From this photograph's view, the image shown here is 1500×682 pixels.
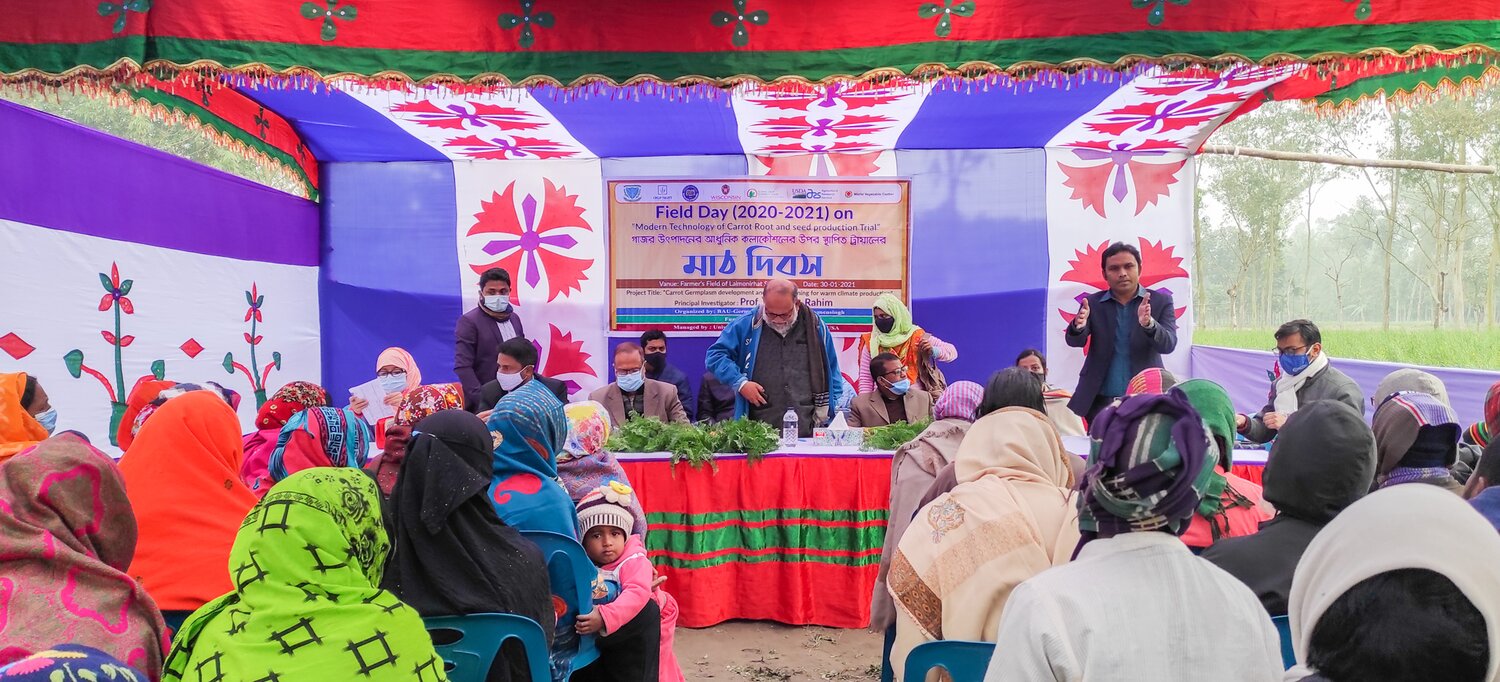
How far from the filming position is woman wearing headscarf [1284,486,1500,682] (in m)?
1.03

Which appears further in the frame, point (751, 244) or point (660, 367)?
point (751, 244)

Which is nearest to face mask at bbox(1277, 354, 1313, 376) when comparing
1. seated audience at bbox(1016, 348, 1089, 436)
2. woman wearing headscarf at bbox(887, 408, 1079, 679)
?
seated audience at bbox(1016, 348, 1089, 436)

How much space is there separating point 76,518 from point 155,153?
15.2ft

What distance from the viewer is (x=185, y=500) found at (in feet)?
7.54

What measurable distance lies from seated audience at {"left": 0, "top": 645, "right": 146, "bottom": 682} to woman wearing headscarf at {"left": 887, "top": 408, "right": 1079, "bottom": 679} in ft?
4.73

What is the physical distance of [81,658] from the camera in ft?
3.35

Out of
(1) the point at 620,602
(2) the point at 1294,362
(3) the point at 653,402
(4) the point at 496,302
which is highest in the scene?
→ (4) the point at 496,302

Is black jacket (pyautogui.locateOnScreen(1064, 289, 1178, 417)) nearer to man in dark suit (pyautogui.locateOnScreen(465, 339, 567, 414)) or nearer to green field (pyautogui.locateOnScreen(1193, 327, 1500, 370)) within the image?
man in dark suit (pyautogui.locateOnScreen(465, 339, 567, 414))

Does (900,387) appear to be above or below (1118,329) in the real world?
below

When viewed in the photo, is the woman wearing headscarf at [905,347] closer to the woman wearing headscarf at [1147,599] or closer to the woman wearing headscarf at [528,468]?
the woman wearing headscarf at [528,468]

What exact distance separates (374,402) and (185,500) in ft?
9.87

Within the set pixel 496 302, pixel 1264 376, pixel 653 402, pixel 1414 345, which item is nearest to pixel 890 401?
pixel 653 402

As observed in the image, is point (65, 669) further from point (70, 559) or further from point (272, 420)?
point (272, 420)

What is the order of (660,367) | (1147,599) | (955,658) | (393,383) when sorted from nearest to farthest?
(1147,599) → (955,658) → (393,383) → (660,367)
